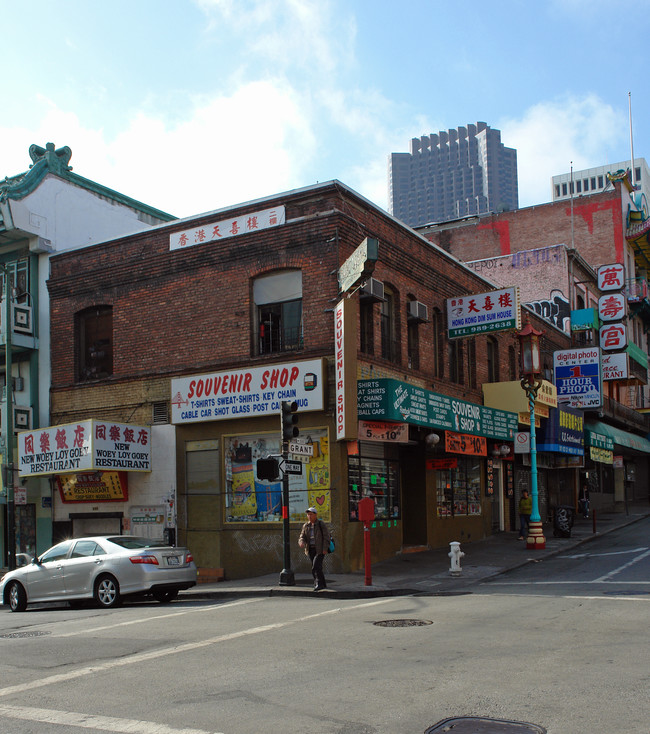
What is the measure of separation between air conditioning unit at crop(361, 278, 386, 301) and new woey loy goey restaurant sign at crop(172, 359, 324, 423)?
6.67ft

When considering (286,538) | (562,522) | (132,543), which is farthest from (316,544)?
(562,522)

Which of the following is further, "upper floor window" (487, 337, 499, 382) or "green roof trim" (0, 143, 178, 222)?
"upper floor window" (487, 337, 499, 382)

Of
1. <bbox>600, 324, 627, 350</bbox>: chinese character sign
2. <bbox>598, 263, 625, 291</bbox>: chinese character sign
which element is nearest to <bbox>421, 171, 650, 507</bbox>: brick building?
<bbox>598, 263, 625, 291</bbox>: chinese character sign

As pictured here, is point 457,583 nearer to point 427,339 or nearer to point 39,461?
point 427,339

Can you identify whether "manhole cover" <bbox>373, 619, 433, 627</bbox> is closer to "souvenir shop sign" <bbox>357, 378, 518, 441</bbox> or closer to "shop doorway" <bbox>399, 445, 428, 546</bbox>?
"souvenir shop sign" <bbox>357, 378, 518, 441</bbox>

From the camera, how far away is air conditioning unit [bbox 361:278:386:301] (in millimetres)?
18781

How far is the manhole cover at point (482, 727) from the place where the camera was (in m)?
5.67

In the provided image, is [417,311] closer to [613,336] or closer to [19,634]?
[19,634]

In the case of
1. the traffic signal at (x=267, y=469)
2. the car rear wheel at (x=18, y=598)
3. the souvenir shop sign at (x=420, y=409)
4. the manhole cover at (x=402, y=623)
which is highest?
the souvenir shop sign at (x=420, y=409)

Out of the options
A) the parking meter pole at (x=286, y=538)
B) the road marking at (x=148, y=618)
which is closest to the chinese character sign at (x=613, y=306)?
the parking meter pole at (x=286, y=538)

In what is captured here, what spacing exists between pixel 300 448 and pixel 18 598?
21.0 ft

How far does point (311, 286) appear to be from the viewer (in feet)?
61.7

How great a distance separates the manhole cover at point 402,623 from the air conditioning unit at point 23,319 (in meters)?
15.8

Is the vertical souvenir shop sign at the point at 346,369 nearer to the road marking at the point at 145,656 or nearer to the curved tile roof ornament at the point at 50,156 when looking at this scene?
the road marking at the point at 145,656
